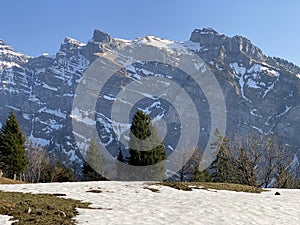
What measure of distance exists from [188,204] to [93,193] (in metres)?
7.55

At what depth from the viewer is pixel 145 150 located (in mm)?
51031

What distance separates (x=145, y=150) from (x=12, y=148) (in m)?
20.7

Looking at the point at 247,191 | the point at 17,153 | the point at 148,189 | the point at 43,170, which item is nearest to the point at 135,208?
the point at 148,189

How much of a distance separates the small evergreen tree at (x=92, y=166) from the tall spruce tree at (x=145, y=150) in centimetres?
1364

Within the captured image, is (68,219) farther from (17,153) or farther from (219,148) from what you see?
(17,153)

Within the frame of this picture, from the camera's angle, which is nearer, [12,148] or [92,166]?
[12,148]

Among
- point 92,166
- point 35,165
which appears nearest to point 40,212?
point 92,166

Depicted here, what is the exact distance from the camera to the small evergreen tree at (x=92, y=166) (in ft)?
211

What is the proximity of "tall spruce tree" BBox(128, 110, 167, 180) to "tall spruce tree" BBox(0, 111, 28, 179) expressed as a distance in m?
17.3

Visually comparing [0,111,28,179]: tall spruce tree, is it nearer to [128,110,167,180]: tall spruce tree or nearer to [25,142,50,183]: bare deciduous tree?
[25,142,50,183]: bare deciduous tree

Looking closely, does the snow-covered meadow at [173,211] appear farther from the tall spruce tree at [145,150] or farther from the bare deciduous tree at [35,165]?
the bare deciduous tree at [35,165]

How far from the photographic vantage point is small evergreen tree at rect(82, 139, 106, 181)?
64.4 meters

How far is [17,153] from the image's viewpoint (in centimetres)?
5309

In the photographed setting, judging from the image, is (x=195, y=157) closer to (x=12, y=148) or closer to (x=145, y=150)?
(x=145, y=150)
